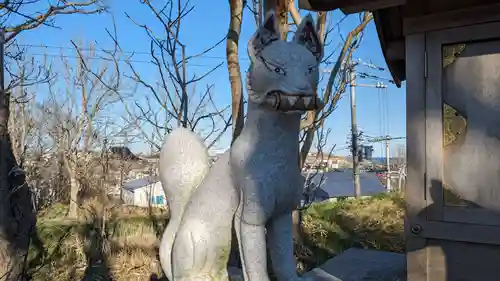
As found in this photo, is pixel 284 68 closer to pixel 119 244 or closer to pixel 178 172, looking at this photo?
pixel 178 172

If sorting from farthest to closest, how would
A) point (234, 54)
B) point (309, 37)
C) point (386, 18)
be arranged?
point (234, 54)
point (386, 18)
point (309, 37)

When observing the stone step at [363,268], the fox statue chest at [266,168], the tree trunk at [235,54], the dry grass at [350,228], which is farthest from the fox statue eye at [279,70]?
the dry grass at [350,228]

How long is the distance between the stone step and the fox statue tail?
45.1 inches

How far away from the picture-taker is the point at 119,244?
5102mm

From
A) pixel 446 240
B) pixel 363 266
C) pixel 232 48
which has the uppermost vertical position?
pixel 232 48

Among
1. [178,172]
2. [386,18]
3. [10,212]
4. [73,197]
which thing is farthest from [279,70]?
[73,197]

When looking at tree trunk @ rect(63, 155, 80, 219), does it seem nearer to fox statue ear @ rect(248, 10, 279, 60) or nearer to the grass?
the grass

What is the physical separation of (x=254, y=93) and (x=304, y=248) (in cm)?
386

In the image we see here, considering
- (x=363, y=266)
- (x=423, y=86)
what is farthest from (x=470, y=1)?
(x=363, y=266)

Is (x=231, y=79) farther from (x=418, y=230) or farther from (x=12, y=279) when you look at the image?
(x=12, y=279)

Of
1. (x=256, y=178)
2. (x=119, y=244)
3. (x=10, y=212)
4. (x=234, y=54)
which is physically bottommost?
(x=119, y=244)

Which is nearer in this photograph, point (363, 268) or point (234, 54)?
point (363, 268)

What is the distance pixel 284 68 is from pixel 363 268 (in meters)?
2.26

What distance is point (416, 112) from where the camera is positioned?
2115 millimetres
